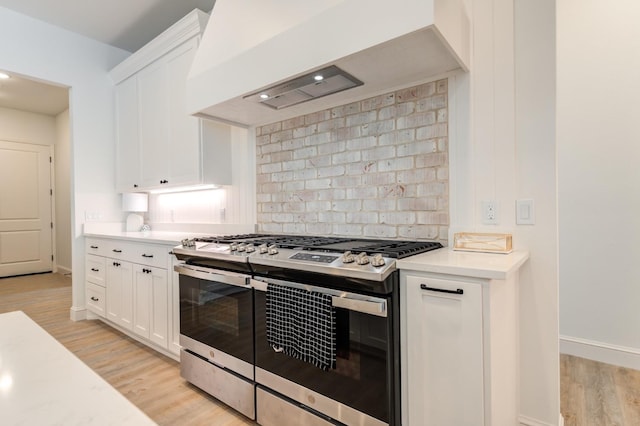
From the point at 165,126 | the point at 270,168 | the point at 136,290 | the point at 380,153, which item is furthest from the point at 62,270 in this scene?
the point at 380,153

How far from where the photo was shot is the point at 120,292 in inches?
123

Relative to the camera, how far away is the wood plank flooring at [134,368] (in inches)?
77.7

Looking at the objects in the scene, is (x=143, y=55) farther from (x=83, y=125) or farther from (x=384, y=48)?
(x=384, y=48)

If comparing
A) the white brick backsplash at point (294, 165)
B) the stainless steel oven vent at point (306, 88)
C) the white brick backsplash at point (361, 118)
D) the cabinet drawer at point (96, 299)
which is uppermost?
the stainless steel oven vent at point (306, 88)

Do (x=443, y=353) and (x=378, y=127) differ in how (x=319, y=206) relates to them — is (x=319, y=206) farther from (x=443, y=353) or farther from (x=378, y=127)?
(x=443, y=353)

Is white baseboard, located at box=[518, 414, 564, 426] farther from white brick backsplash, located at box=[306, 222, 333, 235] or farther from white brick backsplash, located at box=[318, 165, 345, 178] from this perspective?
white brick backsplash, located at box=[318, 165, 345, 178]

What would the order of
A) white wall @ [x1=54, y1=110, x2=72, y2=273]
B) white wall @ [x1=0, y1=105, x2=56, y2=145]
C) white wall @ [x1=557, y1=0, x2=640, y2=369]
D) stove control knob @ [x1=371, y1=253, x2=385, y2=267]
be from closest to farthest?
Result: stove control knob @ [x1=371, y1=253, x2=385, y2=267]
white wall @ [x1=557, y1=0, x2=640, y2=369]
white wall @ [x1=0, y1=105, x2=56, y2=145]
white wall @ [x1=54, y1=110, x2=72, y2=273]

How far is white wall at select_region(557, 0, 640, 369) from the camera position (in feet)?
8.00

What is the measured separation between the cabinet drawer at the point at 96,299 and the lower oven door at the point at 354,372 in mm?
2612

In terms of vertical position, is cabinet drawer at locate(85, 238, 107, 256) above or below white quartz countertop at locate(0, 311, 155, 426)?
below

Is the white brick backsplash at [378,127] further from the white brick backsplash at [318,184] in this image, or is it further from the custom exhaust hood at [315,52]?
the white brick backsplash at [318,184]

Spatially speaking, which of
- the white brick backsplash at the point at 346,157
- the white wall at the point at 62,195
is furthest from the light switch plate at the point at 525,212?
the white wall at the point at 62,195

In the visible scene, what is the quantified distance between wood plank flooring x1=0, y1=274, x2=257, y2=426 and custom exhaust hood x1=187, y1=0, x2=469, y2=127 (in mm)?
1881

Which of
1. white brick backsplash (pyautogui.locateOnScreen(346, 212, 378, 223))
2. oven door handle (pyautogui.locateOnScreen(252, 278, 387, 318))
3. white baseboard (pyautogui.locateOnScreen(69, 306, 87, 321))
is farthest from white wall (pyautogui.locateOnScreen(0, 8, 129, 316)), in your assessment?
oven door handle (pyautogui.locateOnScreen(252, 278, 387, 318))
